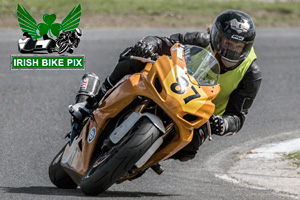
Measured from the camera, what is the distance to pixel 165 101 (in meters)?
5.01

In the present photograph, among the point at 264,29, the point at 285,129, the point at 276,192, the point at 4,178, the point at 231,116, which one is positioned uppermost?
the point at 231,116

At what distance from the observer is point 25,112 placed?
9094mm

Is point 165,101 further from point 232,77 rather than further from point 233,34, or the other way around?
point 232,77

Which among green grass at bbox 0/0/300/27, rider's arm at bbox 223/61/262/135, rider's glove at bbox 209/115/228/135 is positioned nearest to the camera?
rider's glove at bbox 209/115/228/135

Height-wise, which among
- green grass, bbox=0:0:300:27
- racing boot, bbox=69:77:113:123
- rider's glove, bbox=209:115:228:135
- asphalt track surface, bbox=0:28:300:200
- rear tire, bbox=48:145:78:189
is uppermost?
rider's glove, bbox=209:115:228:135

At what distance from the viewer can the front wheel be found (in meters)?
4.90

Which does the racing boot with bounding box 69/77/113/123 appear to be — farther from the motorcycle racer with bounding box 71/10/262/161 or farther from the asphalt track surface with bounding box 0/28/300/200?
the asphalt track surface with bounding box 0/28/300/200

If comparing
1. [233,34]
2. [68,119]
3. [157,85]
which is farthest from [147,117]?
[68,119]

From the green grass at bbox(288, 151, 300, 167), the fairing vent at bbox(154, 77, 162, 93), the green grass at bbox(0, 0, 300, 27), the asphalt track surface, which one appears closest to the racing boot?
the asphalt track surface

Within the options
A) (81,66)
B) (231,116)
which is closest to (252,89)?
(231,116)

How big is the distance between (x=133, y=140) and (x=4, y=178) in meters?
1.98

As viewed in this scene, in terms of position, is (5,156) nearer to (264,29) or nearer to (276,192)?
(276,192)

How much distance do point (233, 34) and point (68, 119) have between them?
12.6 ft

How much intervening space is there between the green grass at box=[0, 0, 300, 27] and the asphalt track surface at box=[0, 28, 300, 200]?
1159mm
